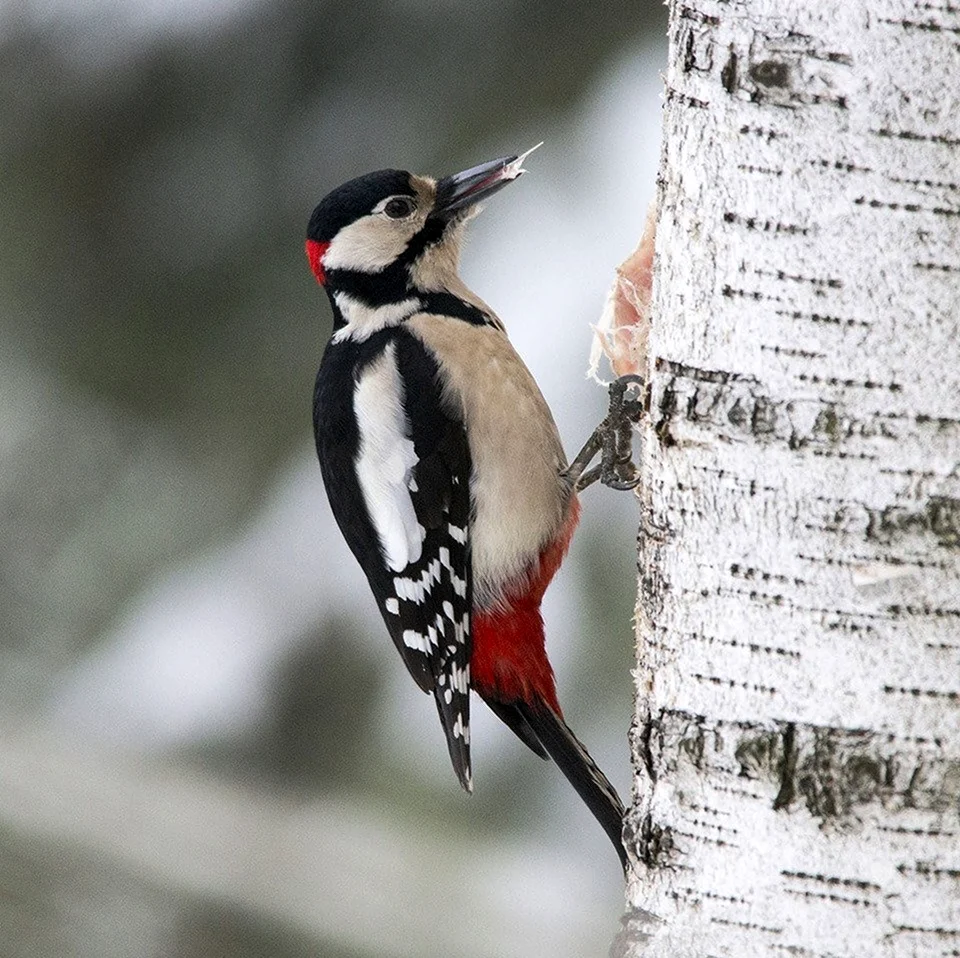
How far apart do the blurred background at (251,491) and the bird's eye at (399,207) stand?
0.68 meters

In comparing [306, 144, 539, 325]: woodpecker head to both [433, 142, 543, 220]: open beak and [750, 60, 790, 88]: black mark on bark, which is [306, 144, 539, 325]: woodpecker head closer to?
[433, 142, 543, 220]: open beak

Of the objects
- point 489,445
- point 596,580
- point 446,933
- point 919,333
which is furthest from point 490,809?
point 919,333

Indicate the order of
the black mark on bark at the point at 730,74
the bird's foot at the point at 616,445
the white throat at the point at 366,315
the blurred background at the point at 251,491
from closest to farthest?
the black mark on bark at the point at 730,74, the bird's foot at the point at 616,445, the white throat at the point at 366,315, the blurred background at the point at 251,491

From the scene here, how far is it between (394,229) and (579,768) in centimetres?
106

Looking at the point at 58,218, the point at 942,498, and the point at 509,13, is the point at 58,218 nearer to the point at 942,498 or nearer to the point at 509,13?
the point at 509,13

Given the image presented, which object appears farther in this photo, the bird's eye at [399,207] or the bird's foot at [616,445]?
the bird's eye at [399,207]

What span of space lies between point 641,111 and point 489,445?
43.4 inches

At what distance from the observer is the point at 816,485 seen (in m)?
1.32

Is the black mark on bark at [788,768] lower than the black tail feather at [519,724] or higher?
lower

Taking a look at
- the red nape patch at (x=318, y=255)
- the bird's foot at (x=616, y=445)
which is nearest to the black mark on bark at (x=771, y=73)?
the bird's foot at (x=616, y=445)

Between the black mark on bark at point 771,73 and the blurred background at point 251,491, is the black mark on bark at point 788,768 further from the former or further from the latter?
the blurred background at point 251,491

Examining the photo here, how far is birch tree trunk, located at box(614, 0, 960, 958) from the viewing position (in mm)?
1269

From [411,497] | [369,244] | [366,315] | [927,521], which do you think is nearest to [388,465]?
[411,497]

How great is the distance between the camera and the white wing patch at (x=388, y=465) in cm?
252
